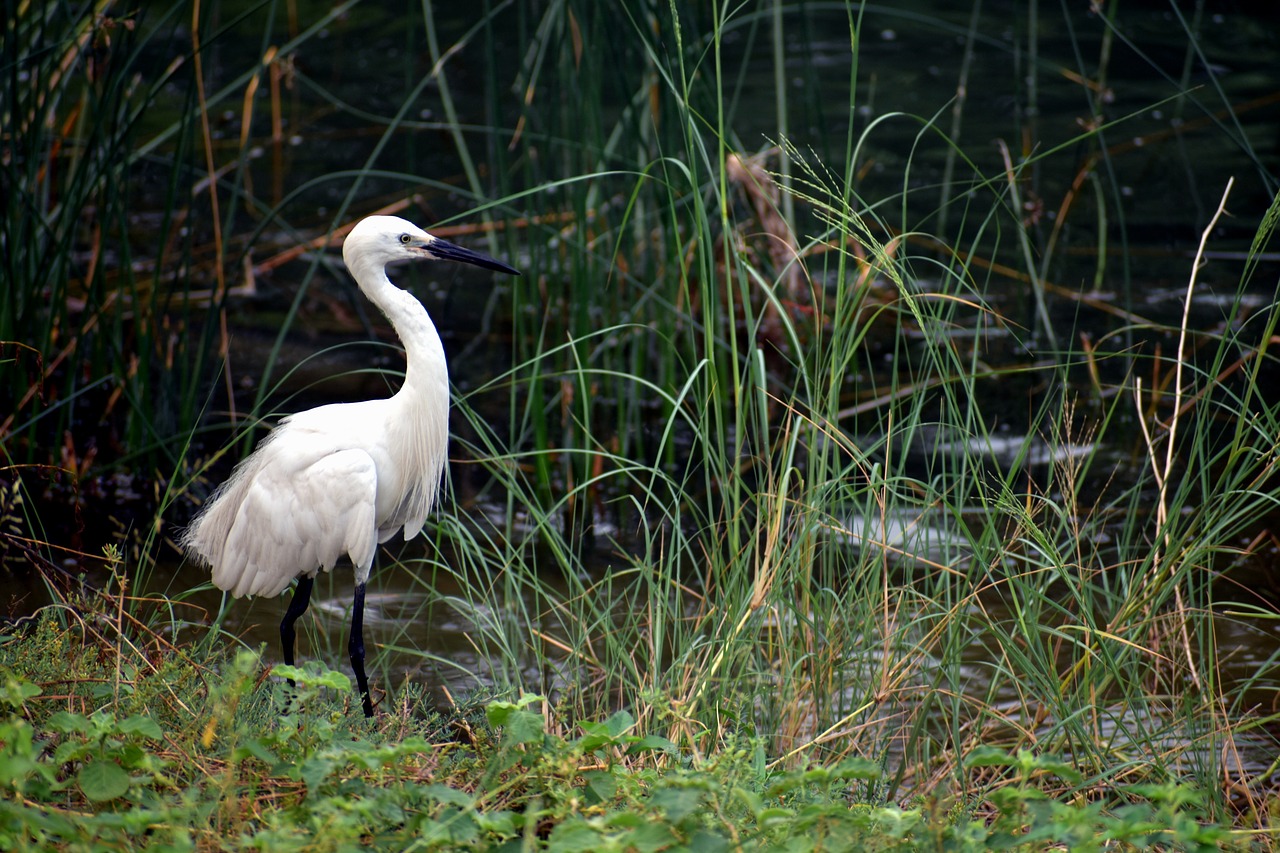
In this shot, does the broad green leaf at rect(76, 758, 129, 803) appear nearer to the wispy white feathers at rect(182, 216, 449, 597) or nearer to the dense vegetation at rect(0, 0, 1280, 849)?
the dense vegetation at rect(0, 0, 1280, 849)

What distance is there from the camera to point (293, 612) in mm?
3029

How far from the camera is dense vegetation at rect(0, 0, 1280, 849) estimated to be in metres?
1.95

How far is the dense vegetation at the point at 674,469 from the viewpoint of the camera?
1951 millimetres

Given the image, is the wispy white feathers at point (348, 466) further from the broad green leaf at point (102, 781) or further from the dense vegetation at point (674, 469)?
the broad green leaf at point (102, 781)

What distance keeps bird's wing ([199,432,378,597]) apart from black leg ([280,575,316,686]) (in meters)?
0.08

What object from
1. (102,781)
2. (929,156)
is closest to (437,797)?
(102,781)

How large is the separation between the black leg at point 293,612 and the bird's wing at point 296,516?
84 millimetres

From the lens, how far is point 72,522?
12.8 ft

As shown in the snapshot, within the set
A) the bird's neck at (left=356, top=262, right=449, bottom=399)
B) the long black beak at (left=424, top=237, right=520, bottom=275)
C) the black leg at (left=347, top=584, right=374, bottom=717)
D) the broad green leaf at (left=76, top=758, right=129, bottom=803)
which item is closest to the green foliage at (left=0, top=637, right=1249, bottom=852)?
the broad green leaf at (left=76, top=758, right=129, bottom=803)

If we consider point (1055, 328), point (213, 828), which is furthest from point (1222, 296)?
point (213, 828)

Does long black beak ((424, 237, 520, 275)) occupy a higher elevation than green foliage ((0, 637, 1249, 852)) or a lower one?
higher

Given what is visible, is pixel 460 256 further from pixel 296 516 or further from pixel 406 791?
pixel 406 791

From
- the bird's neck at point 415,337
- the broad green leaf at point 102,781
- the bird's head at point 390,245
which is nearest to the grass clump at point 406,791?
the broad green leaf at point 102,781

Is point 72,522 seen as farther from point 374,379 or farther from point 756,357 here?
point 756,357
